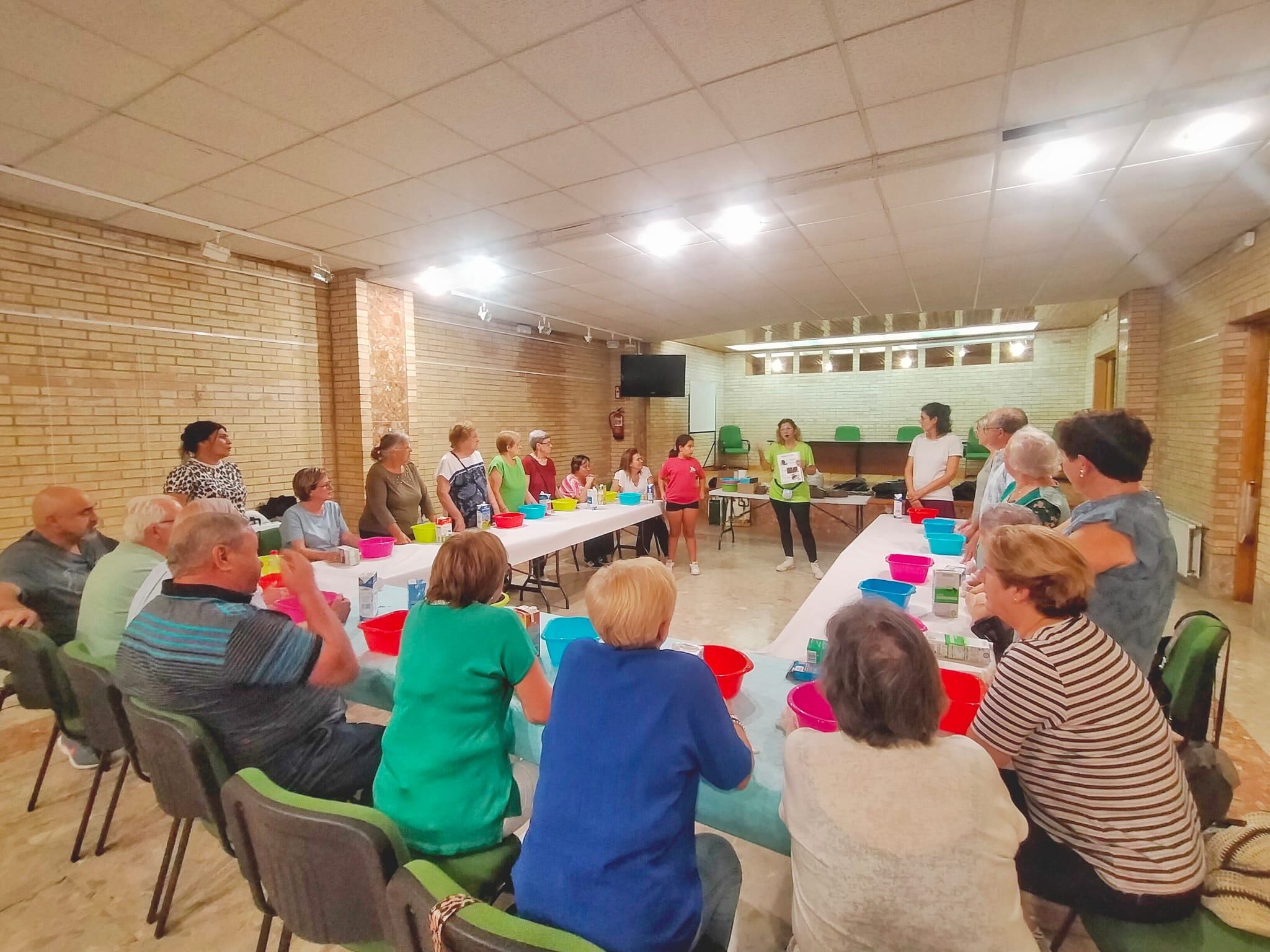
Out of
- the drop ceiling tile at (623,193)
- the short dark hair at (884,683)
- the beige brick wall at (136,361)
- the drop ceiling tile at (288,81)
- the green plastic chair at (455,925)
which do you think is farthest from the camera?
the beige brick wall at (136,361)

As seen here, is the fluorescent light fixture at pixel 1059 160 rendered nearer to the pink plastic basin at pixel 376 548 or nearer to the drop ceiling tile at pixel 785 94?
the drop ceiling tile at pixel 785 94

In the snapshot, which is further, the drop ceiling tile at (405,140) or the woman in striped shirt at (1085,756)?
the drop ceiling tile at (405,140)

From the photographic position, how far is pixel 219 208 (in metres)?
3.90

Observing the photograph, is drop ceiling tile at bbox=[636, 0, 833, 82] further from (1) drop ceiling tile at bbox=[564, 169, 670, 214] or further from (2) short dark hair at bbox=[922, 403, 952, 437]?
(2) short dark hair at bbox=[922, 403, 952, 437]

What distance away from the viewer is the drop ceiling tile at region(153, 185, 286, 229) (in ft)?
12.1

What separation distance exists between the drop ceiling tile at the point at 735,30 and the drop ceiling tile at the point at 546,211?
5.26 feet

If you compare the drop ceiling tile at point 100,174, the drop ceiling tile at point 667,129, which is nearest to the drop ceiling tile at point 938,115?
the drop ceiling tile at point 667,129

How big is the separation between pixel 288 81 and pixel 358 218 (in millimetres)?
1720

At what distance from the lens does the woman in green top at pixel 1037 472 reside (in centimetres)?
254

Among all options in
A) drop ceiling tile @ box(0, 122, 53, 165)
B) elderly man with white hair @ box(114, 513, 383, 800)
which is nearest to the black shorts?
elderly man with white hair @ box(114, 513, 383, 800)

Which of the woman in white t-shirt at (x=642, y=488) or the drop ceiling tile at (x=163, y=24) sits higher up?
the drop ceiling tile at (x=163, y=24)

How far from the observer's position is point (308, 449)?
18.5ft

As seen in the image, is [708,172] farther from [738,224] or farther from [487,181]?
[487,181]

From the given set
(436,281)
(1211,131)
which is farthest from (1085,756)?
(436,281)
